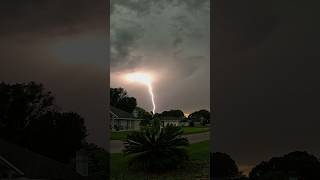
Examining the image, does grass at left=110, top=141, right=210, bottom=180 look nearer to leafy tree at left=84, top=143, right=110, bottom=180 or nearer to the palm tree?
the palm tree

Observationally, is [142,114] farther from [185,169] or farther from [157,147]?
[185,169]

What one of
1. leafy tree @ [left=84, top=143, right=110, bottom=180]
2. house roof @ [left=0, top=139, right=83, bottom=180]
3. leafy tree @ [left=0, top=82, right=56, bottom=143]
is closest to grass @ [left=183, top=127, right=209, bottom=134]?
leafy tree @ [left=84, top=143, right=110, bottom=180]

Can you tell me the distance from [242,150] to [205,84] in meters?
2.27

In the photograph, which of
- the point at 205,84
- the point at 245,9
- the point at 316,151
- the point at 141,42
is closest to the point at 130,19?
the point at 141,42

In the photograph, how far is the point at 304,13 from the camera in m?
12.0

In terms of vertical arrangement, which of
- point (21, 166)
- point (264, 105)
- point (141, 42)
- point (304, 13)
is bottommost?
point (21, 166)

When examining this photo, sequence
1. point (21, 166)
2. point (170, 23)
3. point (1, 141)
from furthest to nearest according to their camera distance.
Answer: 1. point (1, 141)
2. point (21, 166)
3. point (170, 23)

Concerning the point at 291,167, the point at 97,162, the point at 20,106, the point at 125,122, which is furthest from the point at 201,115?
the point at 20,106

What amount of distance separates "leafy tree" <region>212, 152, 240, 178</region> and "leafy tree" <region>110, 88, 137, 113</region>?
7.53 feet

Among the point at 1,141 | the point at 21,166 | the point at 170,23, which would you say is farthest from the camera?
the point at 1,141

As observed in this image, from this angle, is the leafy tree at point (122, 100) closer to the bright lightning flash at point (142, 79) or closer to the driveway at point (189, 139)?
the bright lightning flash at point (142, 79)

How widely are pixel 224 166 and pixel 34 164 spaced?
366 centimetres

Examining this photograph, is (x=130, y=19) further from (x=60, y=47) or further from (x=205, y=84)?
(x=60, y=47)

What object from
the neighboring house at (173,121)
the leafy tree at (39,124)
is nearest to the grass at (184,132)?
the neighboring house at (173,121)
